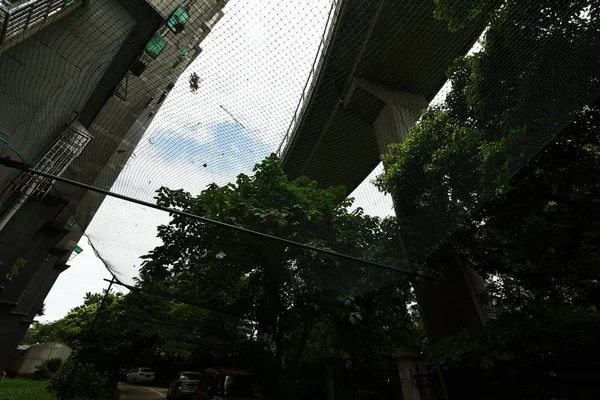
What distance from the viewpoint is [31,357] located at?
36.2 ft

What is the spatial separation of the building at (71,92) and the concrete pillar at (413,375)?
3.68 metres

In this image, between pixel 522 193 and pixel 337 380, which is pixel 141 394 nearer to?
pixel 337 380

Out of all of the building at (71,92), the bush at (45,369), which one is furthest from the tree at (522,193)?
the bush at (45,369)

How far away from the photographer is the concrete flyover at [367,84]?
13.3 ft

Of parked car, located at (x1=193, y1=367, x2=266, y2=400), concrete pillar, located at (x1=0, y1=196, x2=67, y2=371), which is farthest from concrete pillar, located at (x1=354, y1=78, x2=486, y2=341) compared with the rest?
concrete pillar, located at (x1=0, y1=196, x2=67, y2=371)

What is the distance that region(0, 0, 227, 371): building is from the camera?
8.66 feet

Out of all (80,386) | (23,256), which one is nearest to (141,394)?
(80,386)

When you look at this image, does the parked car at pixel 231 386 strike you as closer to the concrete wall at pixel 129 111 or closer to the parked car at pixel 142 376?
the concrete wall at pixel 129 111

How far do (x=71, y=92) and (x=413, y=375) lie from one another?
204 inches

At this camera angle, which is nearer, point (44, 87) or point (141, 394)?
point (44, 87)

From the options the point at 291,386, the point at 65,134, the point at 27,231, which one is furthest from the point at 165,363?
the point at 65,134

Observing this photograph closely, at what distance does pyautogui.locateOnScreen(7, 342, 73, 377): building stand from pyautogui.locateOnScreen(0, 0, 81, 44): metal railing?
13734mm

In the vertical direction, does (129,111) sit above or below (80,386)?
above

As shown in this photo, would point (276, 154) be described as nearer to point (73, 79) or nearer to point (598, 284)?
point (73, 79)
